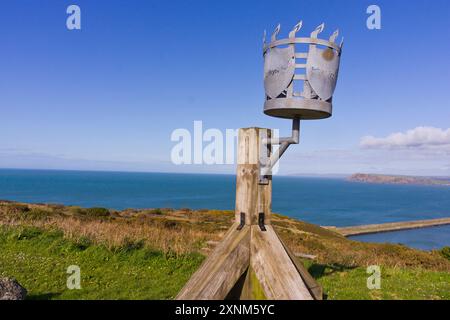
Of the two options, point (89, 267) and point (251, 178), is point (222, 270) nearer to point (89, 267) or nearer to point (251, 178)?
point (251, 178)

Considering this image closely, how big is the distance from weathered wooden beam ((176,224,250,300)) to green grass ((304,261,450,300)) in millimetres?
4964

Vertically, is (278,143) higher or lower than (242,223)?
higher

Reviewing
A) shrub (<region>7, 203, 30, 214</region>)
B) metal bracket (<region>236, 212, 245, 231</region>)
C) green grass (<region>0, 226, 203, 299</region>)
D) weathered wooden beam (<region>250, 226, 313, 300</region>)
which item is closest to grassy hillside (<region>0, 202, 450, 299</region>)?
green grass (<region>0, 226, 203, 299</region>)

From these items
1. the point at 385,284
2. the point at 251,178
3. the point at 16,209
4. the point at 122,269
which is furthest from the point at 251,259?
the point at 16,209

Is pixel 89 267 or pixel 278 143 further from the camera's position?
pixel 89 267

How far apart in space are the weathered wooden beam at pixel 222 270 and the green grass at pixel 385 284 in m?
4.96

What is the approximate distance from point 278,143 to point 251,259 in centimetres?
112

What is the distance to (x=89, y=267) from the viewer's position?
9.50 meters

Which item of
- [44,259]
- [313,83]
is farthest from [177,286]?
[313,83]

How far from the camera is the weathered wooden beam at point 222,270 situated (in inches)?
104

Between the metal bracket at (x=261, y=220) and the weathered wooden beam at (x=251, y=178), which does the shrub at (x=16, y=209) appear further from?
the metal bracket at (x=261, y=220)

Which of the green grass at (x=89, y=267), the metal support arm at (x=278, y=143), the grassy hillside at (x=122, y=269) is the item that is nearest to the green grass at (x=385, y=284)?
the grassy hillside at (x=122, y=269)

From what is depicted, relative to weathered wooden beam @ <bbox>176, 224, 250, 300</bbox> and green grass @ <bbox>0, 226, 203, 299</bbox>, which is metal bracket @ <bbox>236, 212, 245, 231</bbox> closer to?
weathered wooden beam @ <bbox>176, 224, 250, 300</bbox>
